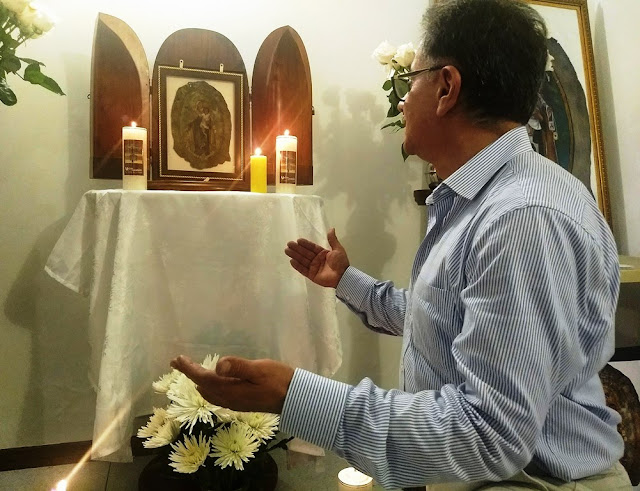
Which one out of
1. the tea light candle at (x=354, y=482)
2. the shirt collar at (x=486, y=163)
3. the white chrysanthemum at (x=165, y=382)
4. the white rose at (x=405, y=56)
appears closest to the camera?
the shirt collar at (x=486, y=163)

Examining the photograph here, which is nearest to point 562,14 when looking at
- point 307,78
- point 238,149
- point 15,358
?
point 307,78

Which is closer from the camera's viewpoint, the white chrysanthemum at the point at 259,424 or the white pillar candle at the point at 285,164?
the white chrysanthemum at the point at 259,424

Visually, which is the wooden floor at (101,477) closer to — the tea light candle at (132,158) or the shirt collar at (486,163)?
the tea light candle at (132,158)

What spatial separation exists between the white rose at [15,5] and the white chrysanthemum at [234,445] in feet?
3.07

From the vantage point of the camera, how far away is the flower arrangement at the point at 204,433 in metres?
1.10

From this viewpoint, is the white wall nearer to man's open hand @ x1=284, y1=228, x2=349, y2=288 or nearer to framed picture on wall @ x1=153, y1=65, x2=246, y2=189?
framed picture on wall @ x1=153, y1=65, x2=246, y2=189

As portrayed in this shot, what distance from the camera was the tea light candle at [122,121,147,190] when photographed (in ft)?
3.86

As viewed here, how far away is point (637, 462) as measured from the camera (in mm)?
Result: 1385

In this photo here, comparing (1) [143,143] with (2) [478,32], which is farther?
(1) [143,143]

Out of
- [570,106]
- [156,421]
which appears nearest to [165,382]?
[156,421]


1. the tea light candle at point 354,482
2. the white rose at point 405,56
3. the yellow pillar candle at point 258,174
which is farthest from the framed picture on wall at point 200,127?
the tea light candle at point 354,482

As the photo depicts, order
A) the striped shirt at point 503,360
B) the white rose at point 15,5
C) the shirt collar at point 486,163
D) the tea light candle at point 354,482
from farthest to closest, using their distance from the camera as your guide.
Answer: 1. the tea light candle at point 354,482
2. the white rose at point 15,5
3. the shirt collar at point 486,163
4. the striped shirt at point 503,360

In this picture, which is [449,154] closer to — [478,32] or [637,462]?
[478,32]

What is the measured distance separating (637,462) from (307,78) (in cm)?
132
